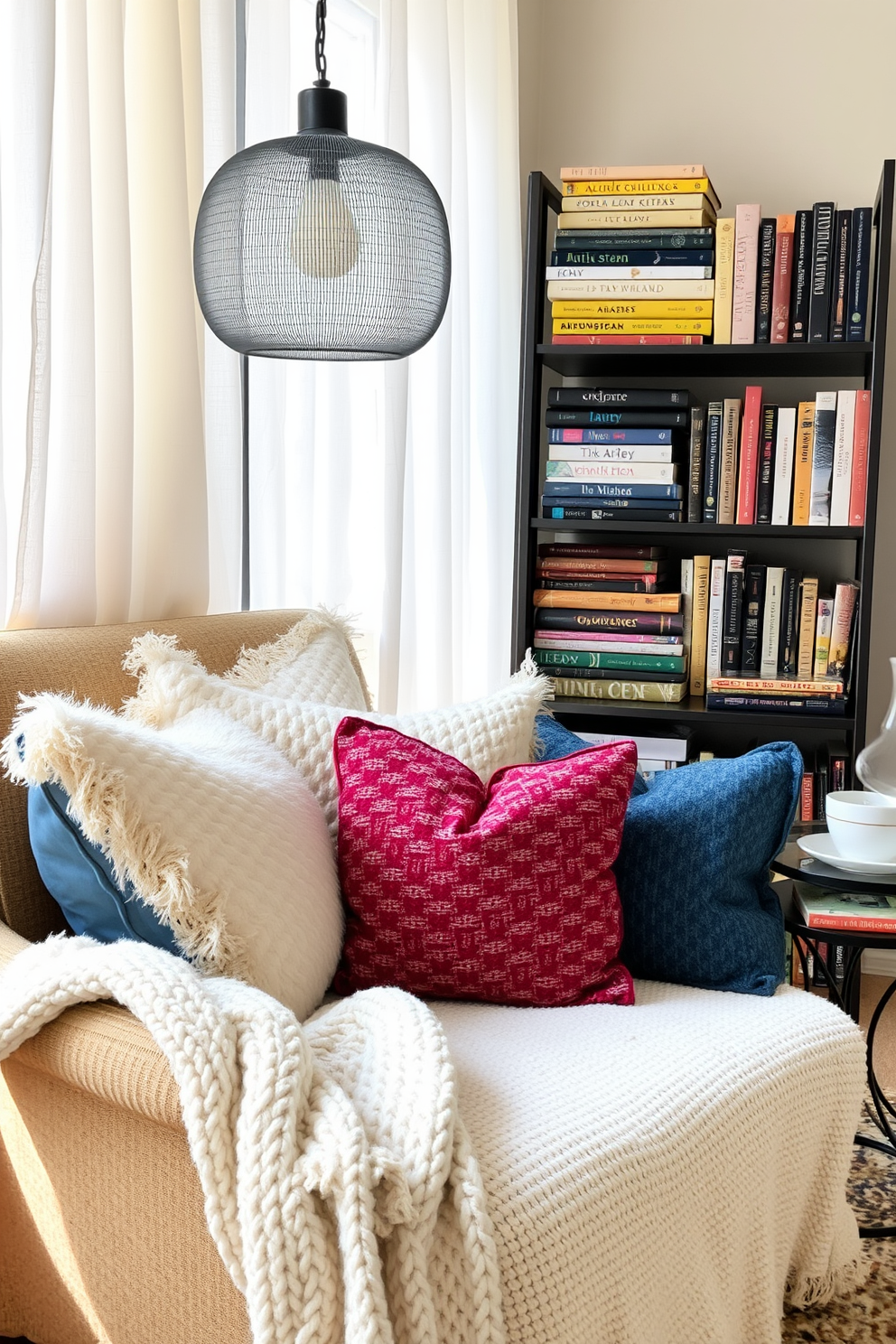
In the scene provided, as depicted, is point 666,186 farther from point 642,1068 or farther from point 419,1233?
point 419,1233

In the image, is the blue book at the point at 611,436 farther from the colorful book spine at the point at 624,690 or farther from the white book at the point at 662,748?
the white book at the point at 662,748

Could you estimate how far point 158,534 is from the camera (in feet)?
5.69

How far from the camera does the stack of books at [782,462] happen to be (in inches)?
96.0

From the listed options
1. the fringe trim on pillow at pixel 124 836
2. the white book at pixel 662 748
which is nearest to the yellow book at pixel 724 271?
the white book at pixel 662 748

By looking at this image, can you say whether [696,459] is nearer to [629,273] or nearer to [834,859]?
[629,273]

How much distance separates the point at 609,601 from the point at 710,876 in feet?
3.86

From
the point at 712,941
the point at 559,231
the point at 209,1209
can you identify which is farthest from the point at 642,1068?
the point at 559,231

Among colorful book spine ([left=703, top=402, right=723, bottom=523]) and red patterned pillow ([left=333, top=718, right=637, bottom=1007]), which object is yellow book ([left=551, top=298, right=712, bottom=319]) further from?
red patterned pillow ([left=333, top=718, right=637, bottom=1007])

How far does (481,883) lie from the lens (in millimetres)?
1350

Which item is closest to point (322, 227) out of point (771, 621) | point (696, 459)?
point (696, 459)

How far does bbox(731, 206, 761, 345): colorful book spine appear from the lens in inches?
96.0

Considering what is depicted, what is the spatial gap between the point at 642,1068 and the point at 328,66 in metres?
1.88

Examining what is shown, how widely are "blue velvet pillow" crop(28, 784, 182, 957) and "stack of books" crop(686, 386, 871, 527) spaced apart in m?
1.68

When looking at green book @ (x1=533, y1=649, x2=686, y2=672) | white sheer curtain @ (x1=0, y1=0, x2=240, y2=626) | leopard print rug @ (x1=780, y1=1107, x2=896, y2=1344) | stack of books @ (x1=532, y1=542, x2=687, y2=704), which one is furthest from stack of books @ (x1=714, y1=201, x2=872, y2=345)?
leopard print rug @ (x1=780, y1=1107, x2=896, y2=1344)
